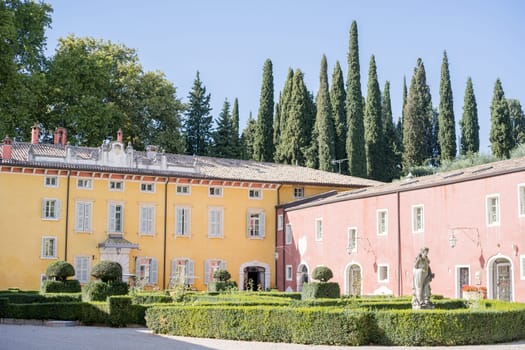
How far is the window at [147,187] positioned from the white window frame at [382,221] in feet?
40.0

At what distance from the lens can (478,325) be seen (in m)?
16.5

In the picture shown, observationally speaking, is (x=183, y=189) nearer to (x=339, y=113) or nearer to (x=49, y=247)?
(x=49, y=247)

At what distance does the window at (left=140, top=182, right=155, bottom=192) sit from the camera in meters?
38.3

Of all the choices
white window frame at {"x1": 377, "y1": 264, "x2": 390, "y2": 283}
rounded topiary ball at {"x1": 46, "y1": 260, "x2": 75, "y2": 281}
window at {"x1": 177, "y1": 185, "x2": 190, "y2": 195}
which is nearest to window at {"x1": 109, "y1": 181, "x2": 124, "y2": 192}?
window at {"x1": 177, "y1": 185, "x2": 190, "y2": 195}

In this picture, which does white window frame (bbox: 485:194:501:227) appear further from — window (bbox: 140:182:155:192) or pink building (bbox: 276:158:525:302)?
window (bbox: 140:182:155:192)

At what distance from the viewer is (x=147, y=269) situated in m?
37.6

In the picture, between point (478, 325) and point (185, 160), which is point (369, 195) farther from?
point (478, 325)

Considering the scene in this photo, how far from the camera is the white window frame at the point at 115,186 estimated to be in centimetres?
3762

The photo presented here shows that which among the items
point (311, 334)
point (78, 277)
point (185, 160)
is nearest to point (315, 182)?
point (185, 160)

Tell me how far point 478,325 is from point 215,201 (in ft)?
80.0

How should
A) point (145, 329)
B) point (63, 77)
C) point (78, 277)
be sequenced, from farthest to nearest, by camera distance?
point (63, 77)
point (78, 277)
point (145, 329)

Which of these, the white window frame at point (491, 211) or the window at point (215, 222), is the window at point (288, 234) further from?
the white window frame at point (491, 211)

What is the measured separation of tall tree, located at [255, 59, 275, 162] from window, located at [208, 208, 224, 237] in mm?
18331

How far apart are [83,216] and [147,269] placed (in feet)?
13.3
